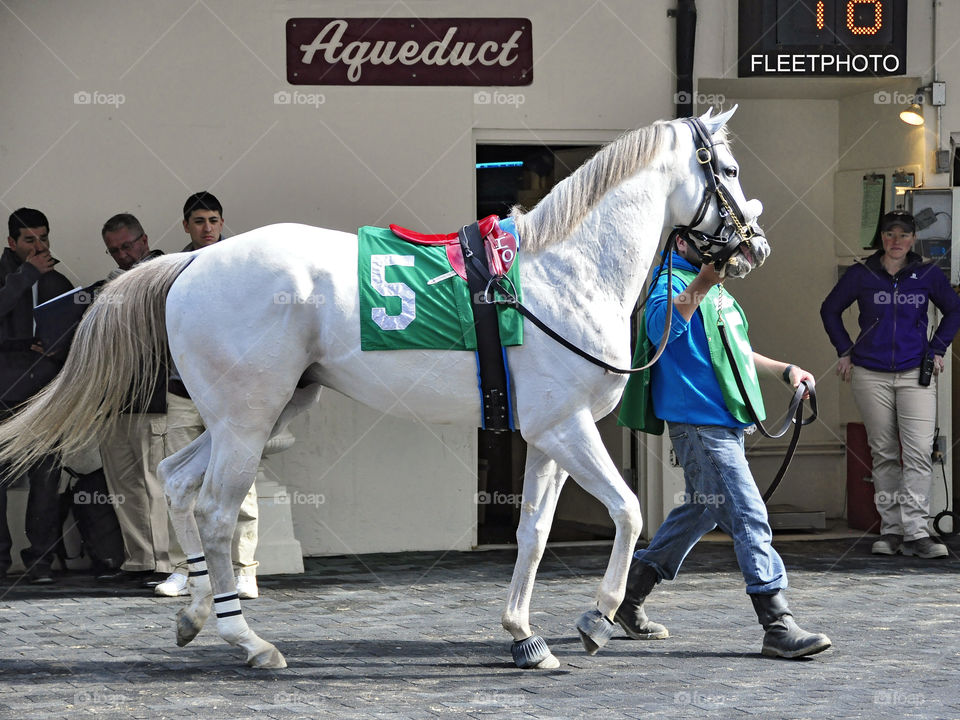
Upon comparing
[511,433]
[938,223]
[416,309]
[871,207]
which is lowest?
[511,433]

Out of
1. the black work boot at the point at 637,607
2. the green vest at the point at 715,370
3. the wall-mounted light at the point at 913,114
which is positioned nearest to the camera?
the green vest at the point at 715,370

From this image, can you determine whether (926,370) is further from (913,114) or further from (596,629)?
(596,629)

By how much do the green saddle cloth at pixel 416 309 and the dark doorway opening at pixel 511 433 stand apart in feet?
13.3

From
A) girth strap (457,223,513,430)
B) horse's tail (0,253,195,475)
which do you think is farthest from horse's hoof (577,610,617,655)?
horse's tail (0,253,195,475)

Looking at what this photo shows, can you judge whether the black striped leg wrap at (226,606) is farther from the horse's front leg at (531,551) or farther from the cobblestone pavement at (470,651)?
the horse's front leg at (531,551)

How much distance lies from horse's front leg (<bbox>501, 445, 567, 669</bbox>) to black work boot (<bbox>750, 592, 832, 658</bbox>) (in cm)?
92

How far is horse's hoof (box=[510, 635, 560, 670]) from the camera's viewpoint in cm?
565

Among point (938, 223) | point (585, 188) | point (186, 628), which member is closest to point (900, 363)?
point (938, 223)

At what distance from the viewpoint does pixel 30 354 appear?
7.77 meters

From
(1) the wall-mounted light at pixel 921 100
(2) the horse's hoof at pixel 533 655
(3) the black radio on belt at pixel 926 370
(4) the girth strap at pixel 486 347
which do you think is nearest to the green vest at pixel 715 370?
(4) the girth strap at pixel 486 347

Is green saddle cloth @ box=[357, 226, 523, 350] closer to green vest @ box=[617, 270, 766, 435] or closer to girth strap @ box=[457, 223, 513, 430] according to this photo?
girth strap @ box=[457, 223, 513, 430]

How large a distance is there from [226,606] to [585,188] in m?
2.28

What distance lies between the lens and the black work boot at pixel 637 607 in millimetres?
6273

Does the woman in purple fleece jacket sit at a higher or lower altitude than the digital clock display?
lower
